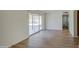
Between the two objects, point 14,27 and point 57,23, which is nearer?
point 14,27
